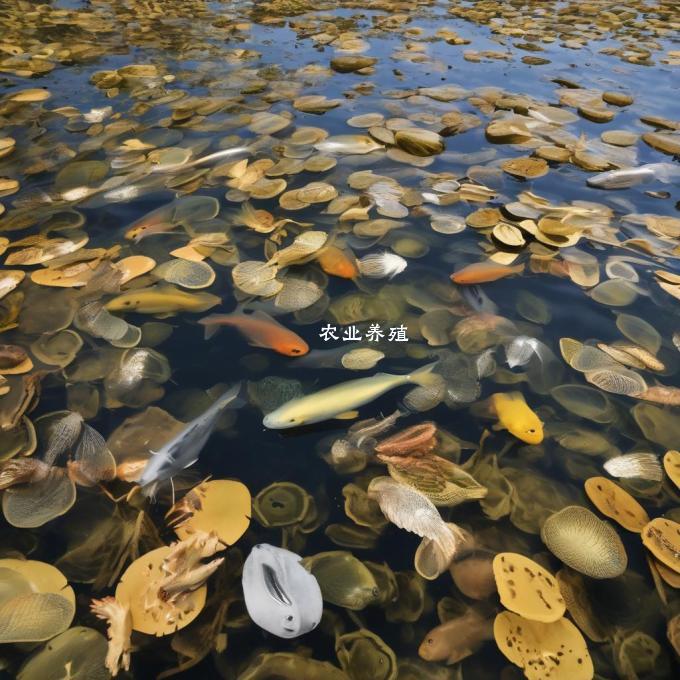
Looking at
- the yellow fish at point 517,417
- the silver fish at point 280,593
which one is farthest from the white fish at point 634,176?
the silver fish at point 280,593

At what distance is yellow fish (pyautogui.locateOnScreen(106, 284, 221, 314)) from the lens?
2.09 meters

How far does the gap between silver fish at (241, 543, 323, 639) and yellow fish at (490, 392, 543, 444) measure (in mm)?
826

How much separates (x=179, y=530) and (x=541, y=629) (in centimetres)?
99

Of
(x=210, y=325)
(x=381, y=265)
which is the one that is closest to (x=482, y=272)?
(x=381, y=265)

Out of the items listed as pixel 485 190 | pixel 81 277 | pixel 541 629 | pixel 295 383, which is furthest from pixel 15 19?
pixel 541 629

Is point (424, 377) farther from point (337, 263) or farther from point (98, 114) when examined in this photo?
point (98, 114)

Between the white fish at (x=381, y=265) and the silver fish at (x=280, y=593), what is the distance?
4.35 ft

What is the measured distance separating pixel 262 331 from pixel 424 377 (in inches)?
25.9

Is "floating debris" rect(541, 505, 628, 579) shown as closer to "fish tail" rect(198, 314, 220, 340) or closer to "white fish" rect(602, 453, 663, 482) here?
"white fish" rect(602, 453, 663, 482)

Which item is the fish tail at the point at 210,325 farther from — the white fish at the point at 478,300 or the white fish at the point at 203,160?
the white fish at the point at 203,160

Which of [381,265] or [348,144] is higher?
[348,144]

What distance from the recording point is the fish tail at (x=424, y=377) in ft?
6.01

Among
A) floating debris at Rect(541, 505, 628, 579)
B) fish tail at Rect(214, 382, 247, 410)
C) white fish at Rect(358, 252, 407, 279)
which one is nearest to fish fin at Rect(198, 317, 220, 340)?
fish tail at Rect(214, 382, 247, 410)

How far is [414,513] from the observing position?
1.46 m
